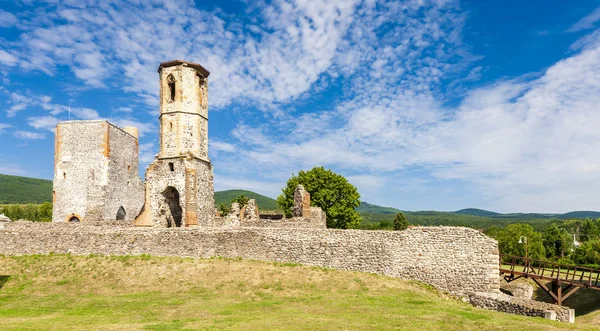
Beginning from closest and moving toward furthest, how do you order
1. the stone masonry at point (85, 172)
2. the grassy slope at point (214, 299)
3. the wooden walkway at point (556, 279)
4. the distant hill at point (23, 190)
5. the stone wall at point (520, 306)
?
1. the grassy slope at point (214, 299)
2. the stone wall at point (520, 306)
3. the wooden walkway at point (556, 279)
4. the stone masonry at point (85, 172)
5. the distant hill at point (23, 190)

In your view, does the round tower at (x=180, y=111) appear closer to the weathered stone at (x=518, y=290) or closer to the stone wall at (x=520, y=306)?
the stone wall at (x=520, y=306)

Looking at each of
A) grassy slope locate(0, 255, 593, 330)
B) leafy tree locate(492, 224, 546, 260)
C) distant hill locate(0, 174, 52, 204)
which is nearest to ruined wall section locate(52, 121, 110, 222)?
grassy slope locate(0, 255, 593, 330)

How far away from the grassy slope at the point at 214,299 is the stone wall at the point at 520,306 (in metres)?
0.86

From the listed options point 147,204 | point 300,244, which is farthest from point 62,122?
point 300,244

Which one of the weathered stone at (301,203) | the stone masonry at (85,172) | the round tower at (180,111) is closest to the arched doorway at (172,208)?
the round tower at (180,111)

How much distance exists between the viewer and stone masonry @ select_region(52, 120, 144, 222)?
Answer: 29.5 meters

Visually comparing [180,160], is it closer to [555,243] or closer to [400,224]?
[400,224]

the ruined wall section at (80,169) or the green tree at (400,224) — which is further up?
the ruined wall section at (80,169)

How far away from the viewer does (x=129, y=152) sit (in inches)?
1315

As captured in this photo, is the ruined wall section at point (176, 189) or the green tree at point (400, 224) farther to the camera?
the green tree at point (400, 224)

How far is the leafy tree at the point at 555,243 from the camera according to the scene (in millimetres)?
63169

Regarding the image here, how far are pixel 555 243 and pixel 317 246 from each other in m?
62.8

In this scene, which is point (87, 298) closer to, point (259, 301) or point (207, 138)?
point (259, 301)

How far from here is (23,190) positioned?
167 meters
